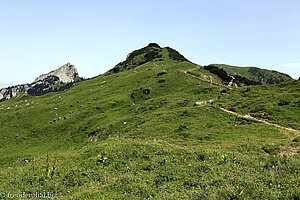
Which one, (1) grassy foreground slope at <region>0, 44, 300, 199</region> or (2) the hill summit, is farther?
(2) the hill summit

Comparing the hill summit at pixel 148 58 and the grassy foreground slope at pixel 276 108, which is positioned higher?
the hill summit at pixel 148 58

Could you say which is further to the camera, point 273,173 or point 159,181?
point 159,181

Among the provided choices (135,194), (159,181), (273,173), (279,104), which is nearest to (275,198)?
(273,173)

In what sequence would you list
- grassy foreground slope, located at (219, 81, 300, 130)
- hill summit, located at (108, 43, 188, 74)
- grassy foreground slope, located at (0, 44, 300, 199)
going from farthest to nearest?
1. hill summit, located at (108, 43, 188, 74)
2. grassy foreground slope, located at (219, 81, 300, 130)
3. grassy foreground slope, located at (0, 44, 300, 199)

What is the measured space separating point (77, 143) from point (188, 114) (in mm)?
26453

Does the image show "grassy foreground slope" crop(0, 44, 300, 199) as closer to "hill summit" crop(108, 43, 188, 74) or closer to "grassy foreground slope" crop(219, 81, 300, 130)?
"grassy foreground slope" crop(219, 81, 300, 130)

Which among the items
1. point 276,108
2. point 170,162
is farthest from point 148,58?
point 170,162

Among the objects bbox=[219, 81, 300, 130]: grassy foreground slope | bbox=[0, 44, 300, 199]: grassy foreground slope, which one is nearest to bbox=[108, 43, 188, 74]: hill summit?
bbox=[219, 81, 300, 130]: grassy foreground slope

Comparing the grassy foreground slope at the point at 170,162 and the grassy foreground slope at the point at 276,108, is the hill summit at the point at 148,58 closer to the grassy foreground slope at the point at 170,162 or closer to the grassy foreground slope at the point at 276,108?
the grassy foreground slope at the point at 276,108

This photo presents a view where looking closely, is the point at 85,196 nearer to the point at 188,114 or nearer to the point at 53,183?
the point at 53,183

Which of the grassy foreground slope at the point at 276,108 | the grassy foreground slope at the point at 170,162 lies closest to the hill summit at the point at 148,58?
the grassy foreground slope at the point at 276,108

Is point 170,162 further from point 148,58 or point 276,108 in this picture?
point 148,58

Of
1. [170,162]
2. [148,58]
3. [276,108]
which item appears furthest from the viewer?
[148,58]

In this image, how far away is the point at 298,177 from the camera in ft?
32.1
